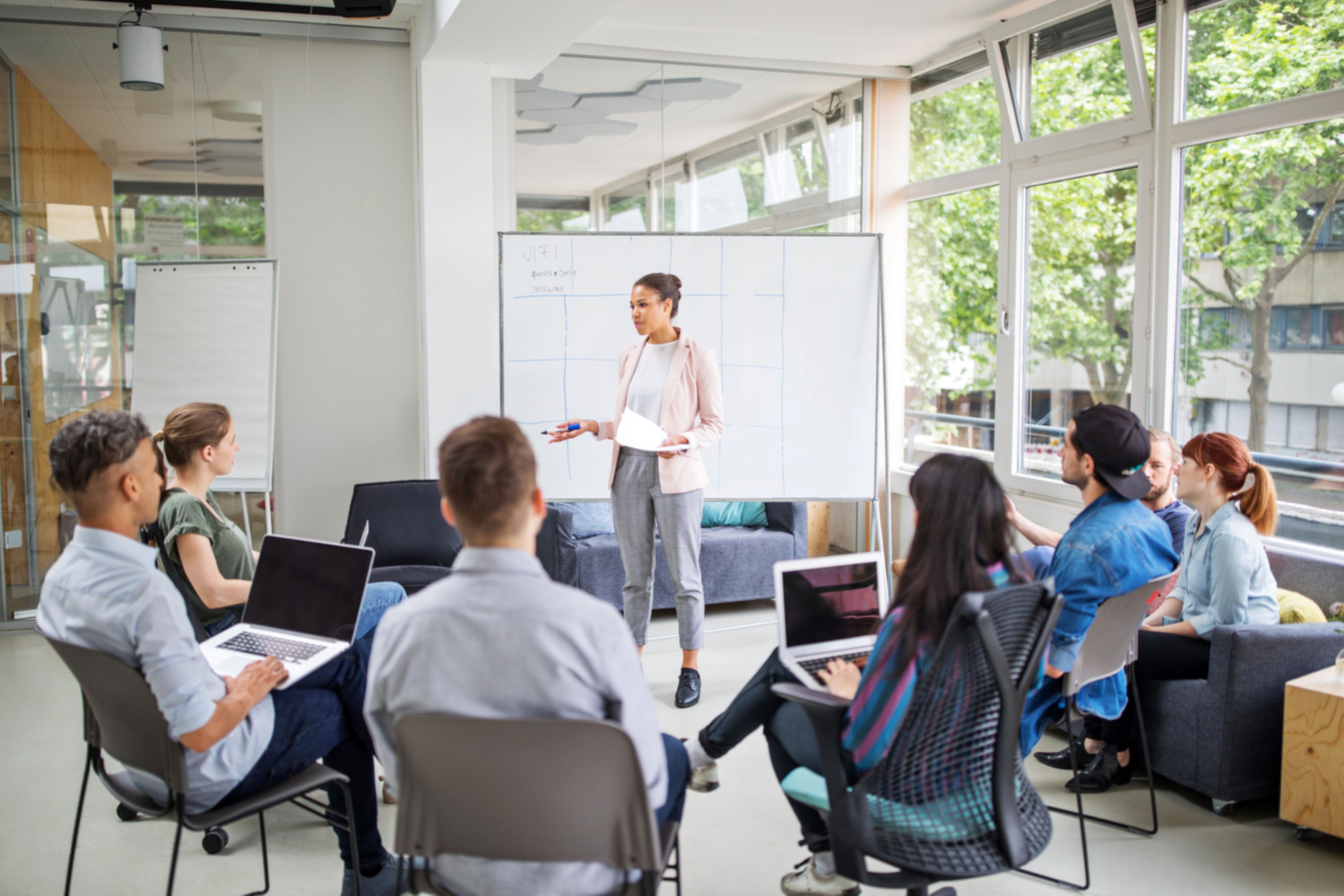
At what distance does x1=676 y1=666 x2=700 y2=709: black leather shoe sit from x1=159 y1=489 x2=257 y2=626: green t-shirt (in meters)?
1.68

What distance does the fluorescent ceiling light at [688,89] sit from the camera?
5.33 metres

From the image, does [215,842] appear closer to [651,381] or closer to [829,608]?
[829,608]

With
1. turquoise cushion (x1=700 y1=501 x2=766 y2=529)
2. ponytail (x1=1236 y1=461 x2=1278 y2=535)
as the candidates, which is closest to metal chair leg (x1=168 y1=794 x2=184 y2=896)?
ponytail (x1=1236 y1=461 x2=1278 y2=535)

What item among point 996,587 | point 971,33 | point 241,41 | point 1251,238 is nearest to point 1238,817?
point 996,587

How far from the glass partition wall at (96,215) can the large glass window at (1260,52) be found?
13.9 feet

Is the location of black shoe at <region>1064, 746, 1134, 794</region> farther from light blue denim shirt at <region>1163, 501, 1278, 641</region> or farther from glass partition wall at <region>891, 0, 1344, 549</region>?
glass partition wall at <region>891, 0, 1344, 549</region>

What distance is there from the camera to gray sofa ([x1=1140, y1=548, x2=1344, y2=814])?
276cm

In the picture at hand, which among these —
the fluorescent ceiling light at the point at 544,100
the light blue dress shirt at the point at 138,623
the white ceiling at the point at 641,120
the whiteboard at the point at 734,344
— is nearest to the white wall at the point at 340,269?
the fluorescent ceiling light at the point at 544,100

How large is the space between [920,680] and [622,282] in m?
2.91

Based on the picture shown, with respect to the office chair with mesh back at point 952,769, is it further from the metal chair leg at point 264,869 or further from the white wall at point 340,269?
the white wall at point 340,269

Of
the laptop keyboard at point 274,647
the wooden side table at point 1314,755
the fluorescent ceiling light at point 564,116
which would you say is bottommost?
the wooden side table at point 1314,755

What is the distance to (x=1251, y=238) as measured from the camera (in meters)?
3.81

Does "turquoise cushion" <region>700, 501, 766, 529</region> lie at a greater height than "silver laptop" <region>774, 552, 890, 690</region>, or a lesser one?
lesser

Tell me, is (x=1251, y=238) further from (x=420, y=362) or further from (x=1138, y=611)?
(x=420, y=362)
